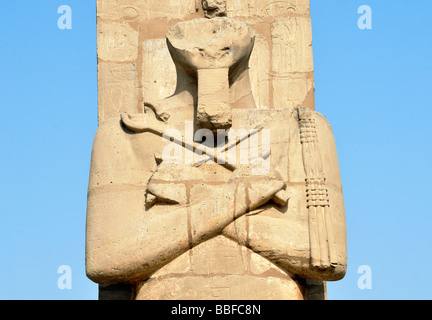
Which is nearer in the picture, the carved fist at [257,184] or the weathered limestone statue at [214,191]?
the weathered limestone statue at [214,191]

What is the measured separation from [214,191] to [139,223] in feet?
2.19

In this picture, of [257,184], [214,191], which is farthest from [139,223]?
[257,184]

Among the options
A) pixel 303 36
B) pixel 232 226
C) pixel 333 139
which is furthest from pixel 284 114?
pixel 303 36

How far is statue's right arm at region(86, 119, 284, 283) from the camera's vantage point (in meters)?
9.86

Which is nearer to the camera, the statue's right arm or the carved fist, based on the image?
the statue's right arm

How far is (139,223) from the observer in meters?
9.97

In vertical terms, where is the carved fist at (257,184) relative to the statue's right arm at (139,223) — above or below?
above

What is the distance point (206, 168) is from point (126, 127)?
31.7 inches

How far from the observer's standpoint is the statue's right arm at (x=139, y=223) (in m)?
9.86

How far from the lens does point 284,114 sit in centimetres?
1054

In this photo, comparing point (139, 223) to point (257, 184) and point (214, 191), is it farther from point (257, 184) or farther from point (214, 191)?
point (257, 184)

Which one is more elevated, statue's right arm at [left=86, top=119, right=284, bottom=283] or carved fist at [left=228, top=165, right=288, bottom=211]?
carved fist at [left=228, top=165, right=288, bottom=211]

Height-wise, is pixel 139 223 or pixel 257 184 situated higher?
pixel 257 184
